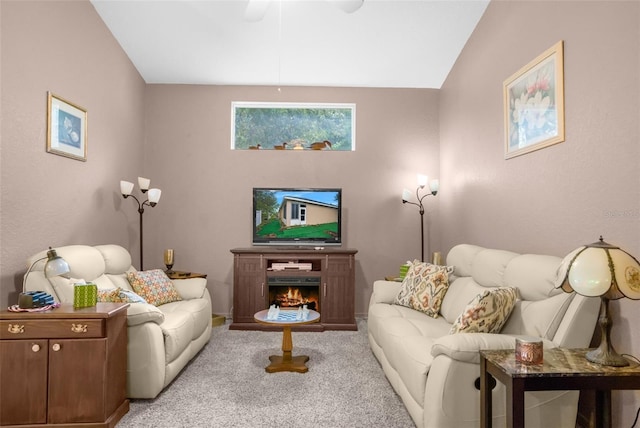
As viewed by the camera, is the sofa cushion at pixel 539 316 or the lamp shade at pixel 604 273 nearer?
the lamp shade at pixel 604 273

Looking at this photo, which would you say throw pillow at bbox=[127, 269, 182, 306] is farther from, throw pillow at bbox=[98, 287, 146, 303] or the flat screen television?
the flat screen television

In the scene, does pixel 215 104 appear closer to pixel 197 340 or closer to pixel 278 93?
pixel 278 93

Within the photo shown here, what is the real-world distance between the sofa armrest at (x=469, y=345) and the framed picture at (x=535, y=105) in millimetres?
1451

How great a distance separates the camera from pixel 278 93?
16.3 ft

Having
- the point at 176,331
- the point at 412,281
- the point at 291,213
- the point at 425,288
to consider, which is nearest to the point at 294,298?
the point at 291,213

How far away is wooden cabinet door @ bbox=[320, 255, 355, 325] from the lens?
436 centimetres

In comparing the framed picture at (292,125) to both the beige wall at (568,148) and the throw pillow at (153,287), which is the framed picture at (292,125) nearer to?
the beige wall at (568,148)

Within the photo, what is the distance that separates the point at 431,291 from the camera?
3.21m

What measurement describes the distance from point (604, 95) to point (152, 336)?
310 cm

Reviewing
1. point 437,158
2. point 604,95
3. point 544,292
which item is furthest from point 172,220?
point 604,95

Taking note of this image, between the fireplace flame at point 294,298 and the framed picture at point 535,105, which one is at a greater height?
the framed picture at point 535,105

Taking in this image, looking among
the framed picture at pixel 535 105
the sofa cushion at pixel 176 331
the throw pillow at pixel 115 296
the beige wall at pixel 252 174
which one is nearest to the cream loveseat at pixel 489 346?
the framed picture at pixel 535 105

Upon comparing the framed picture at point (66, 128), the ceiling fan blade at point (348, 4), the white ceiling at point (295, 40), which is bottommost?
the framed picture at point (66, 128)

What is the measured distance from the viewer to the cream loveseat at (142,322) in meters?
2.48
